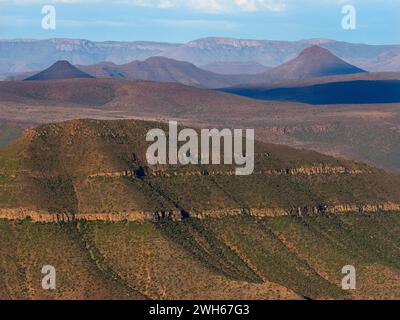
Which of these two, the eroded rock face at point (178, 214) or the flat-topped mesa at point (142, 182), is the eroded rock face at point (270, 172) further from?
the eroded rock face at point (178, 214)

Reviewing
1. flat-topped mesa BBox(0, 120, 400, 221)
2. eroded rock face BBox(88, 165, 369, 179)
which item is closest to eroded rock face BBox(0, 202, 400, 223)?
flat-topped mesa BBox(0, 120, 400, 221)

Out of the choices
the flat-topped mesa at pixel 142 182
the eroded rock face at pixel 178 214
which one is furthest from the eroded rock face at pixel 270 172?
the eroded rock face at pixel 178 214

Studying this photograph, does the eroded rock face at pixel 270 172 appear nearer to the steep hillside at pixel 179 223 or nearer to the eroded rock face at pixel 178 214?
the steep hillside at pixel 179 223

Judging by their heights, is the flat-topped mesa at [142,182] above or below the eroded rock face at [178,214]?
above

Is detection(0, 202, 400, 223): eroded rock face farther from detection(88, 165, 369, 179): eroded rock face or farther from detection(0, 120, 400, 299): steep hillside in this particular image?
detection(88, 165, 369, 179): eroded rock face

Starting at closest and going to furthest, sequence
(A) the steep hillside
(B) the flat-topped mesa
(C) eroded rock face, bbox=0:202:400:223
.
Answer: (A) the steep hillside
(C) eroded rock face, bbox=0:202:400:223
(B) the flat-topped mesa

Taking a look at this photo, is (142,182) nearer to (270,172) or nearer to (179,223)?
(179,223)

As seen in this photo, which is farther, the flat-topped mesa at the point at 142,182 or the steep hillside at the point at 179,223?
the flat-topped mesa at the point at 142,182

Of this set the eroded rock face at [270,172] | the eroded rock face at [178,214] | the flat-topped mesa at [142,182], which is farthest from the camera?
the eroded rock face at [270,172]

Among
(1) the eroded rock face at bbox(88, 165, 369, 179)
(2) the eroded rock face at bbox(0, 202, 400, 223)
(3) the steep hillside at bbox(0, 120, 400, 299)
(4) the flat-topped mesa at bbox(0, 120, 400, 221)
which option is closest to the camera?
(3) the steep hillside at bbox(0, 120, 400, 299)

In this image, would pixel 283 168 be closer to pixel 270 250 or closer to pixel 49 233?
pixel 270 250

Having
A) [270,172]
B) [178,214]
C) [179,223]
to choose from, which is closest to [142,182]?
[178,214]

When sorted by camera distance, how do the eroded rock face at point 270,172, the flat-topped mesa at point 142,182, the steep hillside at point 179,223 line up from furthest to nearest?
the eroded rock face at point 270,172 → the flat-topped mesa at point 142,182 → the steep hillside at point 179,223
